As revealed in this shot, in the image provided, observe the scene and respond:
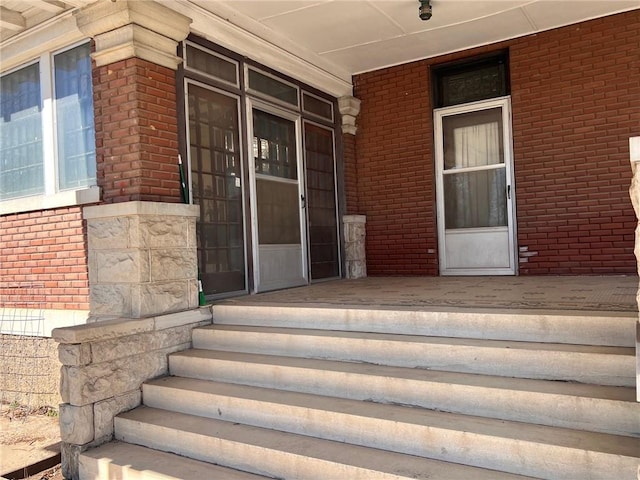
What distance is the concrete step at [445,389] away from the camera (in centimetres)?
230

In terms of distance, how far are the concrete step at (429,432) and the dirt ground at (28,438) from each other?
47.2 inches

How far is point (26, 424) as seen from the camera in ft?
14.1

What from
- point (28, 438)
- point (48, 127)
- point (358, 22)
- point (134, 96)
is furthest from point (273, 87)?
point (28, 438)

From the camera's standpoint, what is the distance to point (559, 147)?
17.9 ft

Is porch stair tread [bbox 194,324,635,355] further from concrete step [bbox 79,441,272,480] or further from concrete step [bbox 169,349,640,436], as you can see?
concrete step [bbox 79,441,272,480]

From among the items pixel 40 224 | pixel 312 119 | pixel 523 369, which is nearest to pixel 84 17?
pixel 40 224

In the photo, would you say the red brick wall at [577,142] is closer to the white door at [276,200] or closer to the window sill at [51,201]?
the white door at [276,200]

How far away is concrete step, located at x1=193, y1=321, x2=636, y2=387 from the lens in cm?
254

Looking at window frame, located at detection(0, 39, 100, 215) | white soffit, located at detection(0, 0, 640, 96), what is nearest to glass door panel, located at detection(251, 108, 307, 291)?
white soffit, located at detection(0, 0, 640, 96)

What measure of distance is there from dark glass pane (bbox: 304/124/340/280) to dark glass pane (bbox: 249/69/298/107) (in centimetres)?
42

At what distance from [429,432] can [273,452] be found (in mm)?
814

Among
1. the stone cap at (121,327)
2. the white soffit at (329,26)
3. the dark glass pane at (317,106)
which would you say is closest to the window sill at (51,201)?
the stone cap at (121,327)

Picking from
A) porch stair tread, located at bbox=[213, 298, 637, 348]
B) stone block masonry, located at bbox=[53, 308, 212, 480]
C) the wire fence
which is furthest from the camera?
the wire fence

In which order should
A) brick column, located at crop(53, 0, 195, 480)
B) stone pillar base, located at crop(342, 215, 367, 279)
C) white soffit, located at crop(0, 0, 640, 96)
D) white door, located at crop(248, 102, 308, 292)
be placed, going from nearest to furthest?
brick column, located at crop(53, 0, 195, 480), white soffit, located at crop(0, 0, 640, 96), white door, located at crop(248, 102, 308, 292), stone pillar base, located at crop(342, 215, 367, 279)
